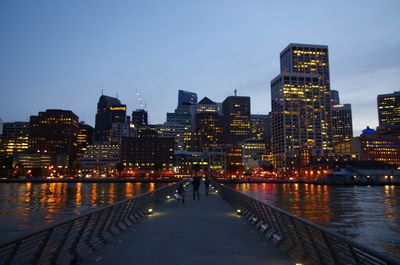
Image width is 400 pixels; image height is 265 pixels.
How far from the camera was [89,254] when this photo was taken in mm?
9812

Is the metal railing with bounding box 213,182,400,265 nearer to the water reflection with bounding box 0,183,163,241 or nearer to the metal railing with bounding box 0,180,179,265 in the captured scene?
the metal railing with bounding box 0,180,179,265

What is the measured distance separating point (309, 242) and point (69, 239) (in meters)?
5.87

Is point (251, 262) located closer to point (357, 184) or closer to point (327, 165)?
point (357, 184)

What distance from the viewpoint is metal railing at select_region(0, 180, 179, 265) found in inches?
254

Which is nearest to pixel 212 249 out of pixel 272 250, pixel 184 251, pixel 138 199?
pixel 184 251

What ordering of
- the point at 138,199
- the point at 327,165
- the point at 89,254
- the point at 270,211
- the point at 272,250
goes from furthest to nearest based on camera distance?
the point at 327,165 < the point at 138,199 < the point at 270,211 < the point at 272,250 < the point at 89,254

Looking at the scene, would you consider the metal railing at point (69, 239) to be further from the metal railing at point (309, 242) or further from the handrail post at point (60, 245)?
the metal railing at point (309, 242)

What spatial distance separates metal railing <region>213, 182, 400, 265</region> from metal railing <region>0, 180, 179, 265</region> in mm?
5496

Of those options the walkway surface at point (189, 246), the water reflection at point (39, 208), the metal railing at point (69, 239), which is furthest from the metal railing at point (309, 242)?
the water reflection at point (39, 208)

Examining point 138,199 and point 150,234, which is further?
point 138,199

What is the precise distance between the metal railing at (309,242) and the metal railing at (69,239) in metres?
5.50

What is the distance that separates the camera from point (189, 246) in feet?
36.1

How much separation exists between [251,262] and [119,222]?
22.9 ft

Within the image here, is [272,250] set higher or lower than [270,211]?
lower
